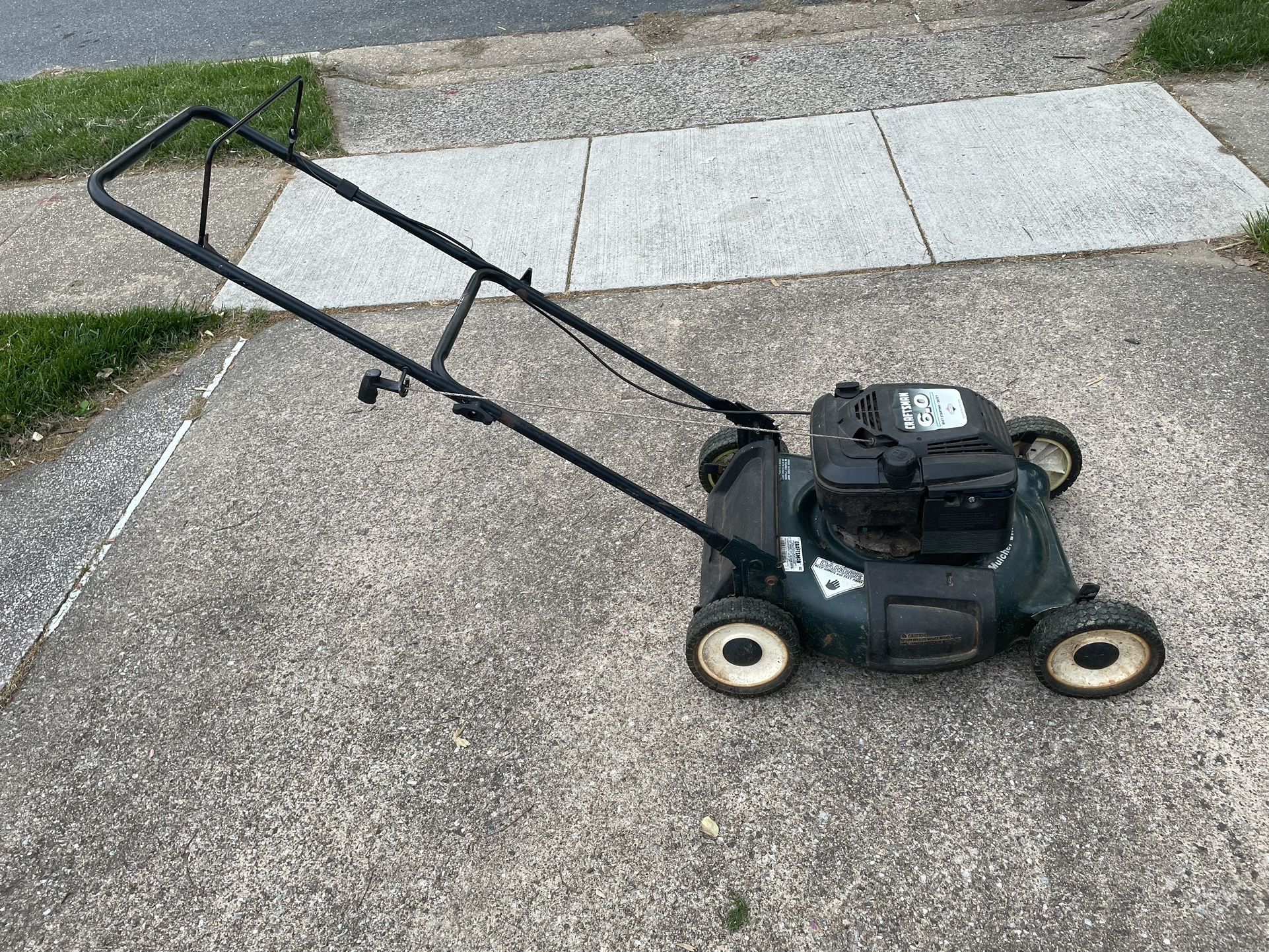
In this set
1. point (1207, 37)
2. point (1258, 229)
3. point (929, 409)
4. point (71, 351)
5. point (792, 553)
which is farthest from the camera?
point (1207, 37)

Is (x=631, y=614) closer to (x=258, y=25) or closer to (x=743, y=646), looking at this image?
(x=743, y=646)

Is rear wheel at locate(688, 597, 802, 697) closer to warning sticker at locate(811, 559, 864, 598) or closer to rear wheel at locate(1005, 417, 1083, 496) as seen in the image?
warning sticker at locate(811, 559, 864, 598)

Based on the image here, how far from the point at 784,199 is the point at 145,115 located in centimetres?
410

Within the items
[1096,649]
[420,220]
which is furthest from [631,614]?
[420,220]

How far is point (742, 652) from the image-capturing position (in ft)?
7.49

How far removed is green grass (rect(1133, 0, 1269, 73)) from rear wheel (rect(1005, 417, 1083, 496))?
3497 millimetres

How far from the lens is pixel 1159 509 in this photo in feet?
8.92

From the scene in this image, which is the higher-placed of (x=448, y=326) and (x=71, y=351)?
(x=448, y=326)

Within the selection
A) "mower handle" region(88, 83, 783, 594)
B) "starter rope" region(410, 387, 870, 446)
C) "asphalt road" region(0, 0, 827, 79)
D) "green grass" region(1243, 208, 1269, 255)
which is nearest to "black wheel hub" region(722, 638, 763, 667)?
"mower handle" region(88, 83, 783, 594)

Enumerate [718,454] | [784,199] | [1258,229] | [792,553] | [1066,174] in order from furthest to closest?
[784,199]
[1066,174]
[1258,229]
[718,454]
[792,553]

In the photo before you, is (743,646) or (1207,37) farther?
(1207,37)

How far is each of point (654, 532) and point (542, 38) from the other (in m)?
5.20

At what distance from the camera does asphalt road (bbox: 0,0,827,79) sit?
7164 millimetres

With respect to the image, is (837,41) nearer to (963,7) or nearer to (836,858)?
(963,7)
